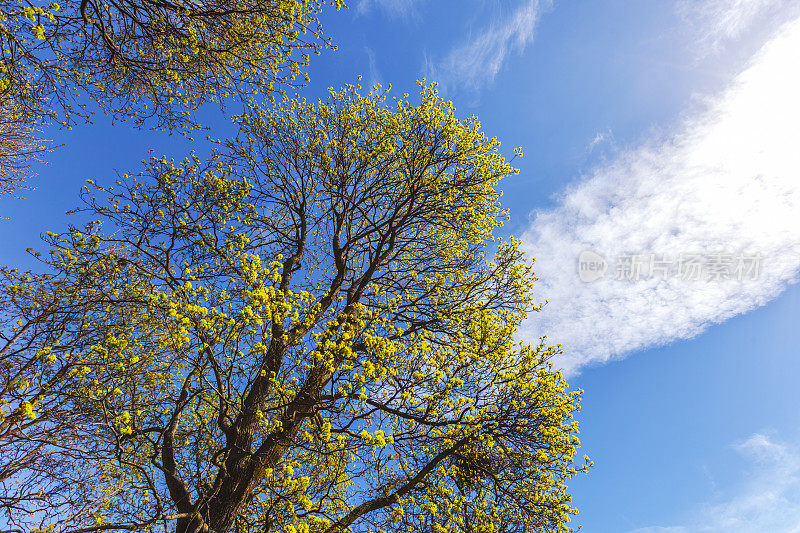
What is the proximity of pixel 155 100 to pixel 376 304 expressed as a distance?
6.17 m

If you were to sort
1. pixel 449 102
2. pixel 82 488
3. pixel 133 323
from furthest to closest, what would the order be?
pixel 449 102, pixel 133 323, pixel 82 488

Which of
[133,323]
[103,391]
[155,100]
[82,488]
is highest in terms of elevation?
[155,100]

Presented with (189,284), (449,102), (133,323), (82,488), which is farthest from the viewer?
(449,102)

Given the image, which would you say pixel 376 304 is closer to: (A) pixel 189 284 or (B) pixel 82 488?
(A) pixel 189 284

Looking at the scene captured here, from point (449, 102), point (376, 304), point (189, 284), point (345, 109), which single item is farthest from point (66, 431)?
point (449, 102)

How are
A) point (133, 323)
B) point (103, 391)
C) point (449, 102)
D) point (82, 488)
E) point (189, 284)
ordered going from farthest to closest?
point (449, 102), point (133, 323), point (82, 488), point (103, 391), point (189, 284)

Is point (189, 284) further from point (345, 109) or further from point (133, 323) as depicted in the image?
point (345, 109)

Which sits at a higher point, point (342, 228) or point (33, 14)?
point (342, 228)

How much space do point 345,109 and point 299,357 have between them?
24.2ft

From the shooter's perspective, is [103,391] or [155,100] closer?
[103,391]

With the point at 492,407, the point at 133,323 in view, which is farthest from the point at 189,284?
the point at 492,407

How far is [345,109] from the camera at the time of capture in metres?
10.5

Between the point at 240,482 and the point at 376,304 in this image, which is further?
the point at 376,304

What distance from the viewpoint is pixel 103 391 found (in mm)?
6453
